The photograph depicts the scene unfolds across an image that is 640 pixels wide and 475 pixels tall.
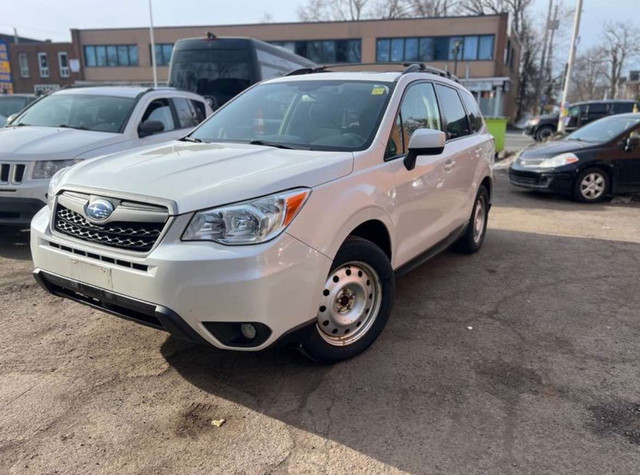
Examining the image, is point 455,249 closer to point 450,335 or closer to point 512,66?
point 450,335

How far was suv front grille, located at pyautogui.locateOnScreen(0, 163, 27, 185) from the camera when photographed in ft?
17.6

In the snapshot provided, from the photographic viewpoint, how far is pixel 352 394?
302cm

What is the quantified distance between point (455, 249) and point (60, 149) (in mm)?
4534

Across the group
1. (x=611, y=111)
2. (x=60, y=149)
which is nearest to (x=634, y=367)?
(x=60, y=149)

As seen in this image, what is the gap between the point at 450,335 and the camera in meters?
3.84

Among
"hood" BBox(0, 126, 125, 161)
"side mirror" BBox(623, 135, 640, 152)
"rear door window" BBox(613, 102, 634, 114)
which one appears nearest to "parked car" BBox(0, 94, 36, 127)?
"hood" BBox(0, 126, 125, 161)

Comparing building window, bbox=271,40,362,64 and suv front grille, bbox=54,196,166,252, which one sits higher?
building window, bbox=271,40,362,64

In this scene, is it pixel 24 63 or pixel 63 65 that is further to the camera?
pixel 24 63

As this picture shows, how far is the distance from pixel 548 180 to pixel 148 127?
7.05 metres

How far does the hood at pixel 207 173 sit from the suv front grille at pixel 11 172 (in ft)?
8.41

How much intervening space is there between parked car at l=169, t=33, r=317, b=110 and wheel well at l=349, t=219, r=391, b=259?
853 cm

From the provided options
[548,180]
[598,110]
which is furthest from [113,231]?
[598,110]

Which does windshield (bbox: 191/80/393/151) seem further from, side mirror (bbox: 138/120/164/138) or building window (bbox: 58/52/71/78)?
building window (bbox: 58/52/71/78)

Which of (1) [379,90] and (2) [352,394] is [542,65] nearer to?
(1) [379,90]
